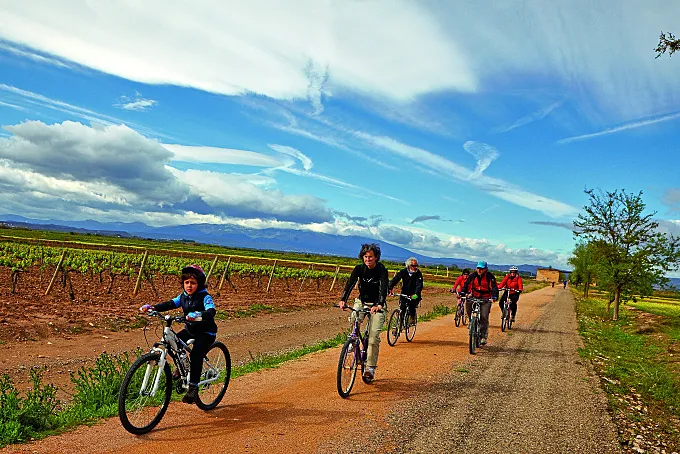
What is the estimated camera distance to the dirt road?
578cm

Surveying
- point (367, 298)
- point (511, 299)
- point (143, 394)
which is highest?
point (367, 298)

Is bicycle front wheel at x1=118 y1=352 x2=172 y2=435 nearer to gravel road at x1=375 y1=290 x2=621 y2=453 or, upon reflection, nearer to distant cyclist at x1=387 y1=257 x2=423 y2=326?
gravel road at x1=375 y1=290 x2=621 y2=453

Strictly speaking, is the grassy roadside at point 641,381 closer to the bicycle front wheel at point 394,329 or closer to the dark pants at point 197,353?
the bicycle front wheel at point 394,329

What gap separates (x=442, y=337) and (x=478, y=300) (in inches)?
111

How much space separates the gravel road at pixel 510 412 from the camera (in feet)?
20.5

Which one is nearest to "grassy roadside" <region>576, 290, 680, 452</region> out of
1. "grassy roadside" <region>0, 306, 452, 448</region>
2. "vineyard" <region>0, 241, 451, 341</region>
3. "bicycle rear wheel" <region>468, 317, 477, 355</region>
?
"bicycle rear wheel" <region>468, 317, 477, 355</region>

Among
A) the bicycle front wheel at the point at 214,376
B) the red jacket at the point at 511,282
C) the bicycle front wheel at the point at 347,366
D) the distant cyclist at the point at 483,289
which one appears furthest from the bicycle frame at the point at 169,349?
the red jacket at the point at 511,282

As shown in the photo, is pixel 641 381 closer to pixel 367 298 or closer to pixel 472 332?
pixel 472 332

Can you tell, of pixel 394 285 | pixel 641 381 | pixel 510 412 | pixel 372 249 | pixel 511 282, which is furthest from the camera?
pixel 511 282

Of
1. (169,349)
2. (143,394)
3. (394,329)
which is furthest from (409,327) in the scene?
(143,394)

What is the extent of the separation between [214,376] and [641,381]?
973 centimetres

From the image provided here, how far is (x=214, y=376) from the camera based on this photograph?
271 inches

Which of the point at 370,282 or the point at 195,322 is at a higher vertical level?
the point at 370,282

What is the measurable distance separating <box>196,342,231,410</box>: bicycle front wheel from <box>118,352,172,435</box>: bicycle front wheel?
612 millimetres
